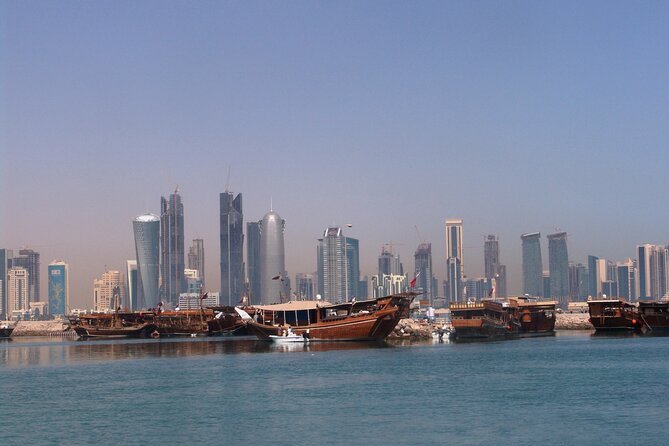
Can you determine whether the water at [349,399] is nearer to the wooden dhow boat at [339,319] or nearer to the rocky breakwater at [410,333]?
the wooden dhow boat at [339,319]

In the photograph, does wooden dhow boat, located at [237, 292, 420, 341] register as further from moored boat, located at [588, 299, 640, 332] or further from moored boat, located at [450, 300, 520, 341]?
moored boat, located at [588, 299, 640, 332]

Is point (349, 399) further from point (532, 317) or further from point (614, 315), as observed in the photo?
point (532, 317)

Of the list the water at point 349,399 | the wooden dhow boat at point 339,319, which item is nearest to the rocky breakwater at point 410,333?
the wooden dhow boat at point 339,319

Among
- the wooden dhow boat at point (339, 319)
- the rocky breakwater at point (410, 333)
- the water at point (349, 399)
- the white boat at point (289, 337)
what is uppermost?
the wooden dhow boat at point (339, 319)

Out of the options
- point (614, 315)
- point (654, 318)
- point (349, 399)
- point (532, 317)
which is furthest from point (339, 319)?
point (349, 399)

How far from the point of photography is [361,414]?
2228 inches

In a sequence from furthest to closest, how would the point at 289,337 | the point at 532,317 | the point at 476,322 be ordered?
the point at 532,317 < the point at 476,322 < the point at 289,337

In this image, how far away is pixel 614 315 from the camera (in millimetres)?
148125

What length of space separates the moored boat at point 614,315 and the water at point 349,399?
44156mm

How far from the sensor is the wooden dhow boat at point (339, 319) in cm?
12594

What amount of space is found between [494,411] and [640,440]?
11.3 m

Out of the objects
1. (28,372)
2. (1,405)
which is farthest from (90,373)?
(1,405)

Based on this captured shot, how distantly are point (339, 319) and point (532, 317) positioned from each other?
1969 inches

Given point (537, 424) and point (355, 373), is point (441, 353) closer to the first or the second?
point (355, 373)
